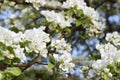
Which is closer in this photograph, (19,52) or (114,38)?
(19,52)

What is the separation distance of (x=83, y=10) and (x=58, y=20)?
0.93 ft

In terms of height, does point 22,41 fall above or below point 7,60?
above

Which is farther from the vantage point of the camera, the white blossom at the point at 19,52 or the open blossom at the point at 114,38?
the open blossom at the point at 114,38

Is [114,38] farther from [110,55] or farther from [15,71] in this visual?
[15,71]

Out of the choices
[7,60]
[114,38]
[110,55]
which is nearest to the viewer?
[7,60]

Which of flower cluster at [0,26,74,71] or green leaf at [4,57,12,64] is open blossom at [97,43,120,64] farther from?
green leaf at [4,57,12,64]

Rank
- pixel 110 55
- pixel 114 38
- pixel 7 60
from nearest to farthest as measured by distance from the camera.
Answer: pixel 7 60 → pixel 110 55 → pixel 114 38

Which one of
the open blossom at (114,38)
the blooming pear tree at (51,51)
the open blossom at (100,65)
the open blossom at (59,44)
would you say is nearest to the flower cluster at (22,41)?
the blooming pear tree at (51,51)

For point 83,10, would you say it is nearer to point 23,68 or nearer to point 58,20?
point 58,20

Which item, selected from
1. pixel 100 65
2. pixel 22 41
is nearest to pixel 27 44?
pixel 22 41

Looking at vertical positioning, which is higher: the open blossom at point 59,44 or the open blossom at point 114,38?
the open blossom at point 114,38

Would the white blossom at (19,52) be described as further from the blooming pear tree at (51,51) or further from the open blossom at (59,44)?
the open blossom at (59,44)

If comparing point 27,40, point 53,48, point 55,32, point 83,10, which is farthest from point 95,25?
point 27,40

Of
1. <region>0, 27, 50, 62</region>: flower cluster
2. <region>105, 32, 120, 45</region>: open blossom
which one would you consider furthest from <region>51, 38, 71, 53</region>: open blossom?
<region>105, 32, 120, 45</region>: open blossom
